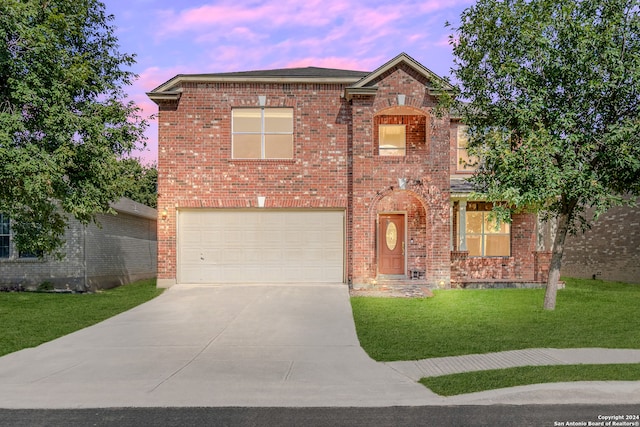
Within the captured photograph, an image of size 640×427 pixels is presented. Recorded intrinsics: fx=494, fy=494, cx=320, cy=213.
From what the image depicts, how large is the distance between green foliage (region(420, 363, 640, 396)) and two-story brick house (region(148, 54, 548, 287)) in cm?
950

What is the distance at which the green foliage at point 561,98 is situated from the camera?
11.2m

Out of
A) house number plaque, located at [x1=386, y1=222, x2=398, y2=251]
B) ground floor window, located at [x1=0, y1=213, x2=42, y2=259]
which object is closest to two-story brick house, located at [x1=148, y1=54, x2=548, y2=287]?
house number plaque, located at [x1=386, y1=222, x2=398, y2=251]

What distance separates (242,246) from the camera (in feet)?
56.8

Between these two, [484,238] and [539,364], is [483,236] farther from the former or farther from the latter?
[539,364]

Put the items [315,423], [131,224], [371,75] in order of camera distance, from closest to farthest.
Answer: [315,423] → [371,75] → [131,224]

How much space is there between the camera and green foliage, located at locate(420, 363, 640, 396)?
257 inches

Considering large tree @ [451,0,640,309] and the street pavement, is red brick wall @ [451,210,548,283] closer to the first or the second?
large tree @ [451,0,640,309]

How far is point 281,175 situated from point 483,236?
819 cm

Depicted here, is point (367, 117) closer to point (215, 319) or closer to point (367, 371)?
point (215, 319)

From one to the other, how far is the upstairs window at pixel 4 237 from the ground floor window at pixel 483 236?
16806 mm

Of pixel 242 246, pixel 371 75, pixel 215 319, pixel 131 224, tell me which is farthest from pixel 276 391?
pixel 131 224

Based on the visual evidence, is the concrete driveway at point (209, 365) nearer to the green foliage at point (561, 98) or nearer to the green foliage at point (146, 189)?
the green foliage at point (561, 98)

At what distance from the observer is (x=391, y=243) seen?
1839cm

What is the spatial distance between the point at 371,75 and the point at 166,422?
1347 centimetres
